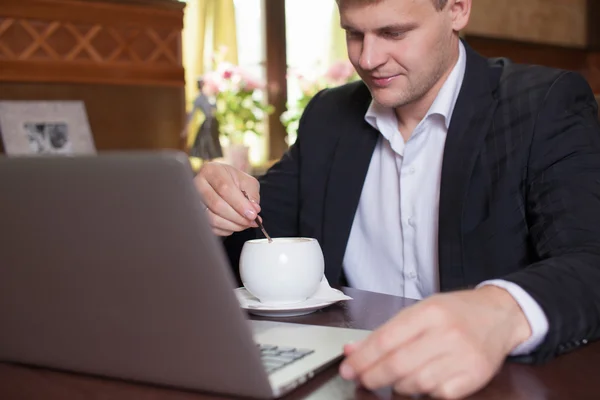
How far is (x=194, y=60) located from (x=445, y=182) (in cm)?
223

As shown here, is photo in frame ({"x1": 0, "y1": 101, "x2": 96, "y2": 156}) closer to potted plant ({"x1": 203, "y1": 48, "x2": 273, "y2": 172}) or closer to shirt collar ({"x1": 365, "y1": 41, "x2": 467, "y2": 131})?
potted plant ({"x1": 203, "y1": 48, "x2": 273, "y2": 172})

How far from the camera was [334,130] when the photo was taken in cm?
172

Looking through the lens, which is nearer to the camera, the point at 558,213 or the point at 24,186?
the point at 24,186

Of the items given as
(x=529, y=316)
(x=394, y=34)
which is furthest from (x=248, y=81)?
(x=529, y=316)

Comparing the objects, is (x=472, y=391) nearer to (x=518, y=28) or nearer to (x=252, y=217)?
(x=252, y=217)

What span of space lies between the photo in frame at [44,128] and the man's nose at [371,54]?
149 centimetres

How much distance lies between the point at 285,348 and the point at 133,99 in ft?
7.68

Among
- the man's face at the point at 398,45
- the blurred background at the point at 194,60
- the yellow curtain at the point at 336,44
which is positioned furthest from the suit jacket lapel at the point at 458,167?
the yellow curtain at the point at 336,44

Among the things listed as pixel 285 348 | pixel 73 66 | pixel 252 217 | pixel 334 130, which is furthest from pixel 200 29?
pixel 285 348

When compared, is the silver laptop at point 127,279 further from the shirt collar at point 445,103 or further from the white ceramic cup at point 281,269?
the shirt collar at point 445,103

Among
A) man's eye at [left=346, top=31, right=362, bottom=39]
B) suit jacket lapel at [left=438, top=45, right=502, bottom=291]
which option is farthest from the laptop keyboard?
man's eye at [left=346, top=31, right=362, bottom=39]

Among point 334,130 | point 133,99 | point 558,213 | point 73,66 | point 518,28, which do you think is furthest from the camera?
point 518,28

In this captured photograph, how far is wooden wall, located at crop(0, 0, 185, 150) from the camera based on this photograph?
2.69 meters

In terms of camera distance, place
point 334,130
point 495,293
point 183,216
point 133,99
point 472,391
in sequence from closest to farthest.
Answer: point 183,216 → point 472,391 → point 495,293 → point 334,130 → point 133,99
